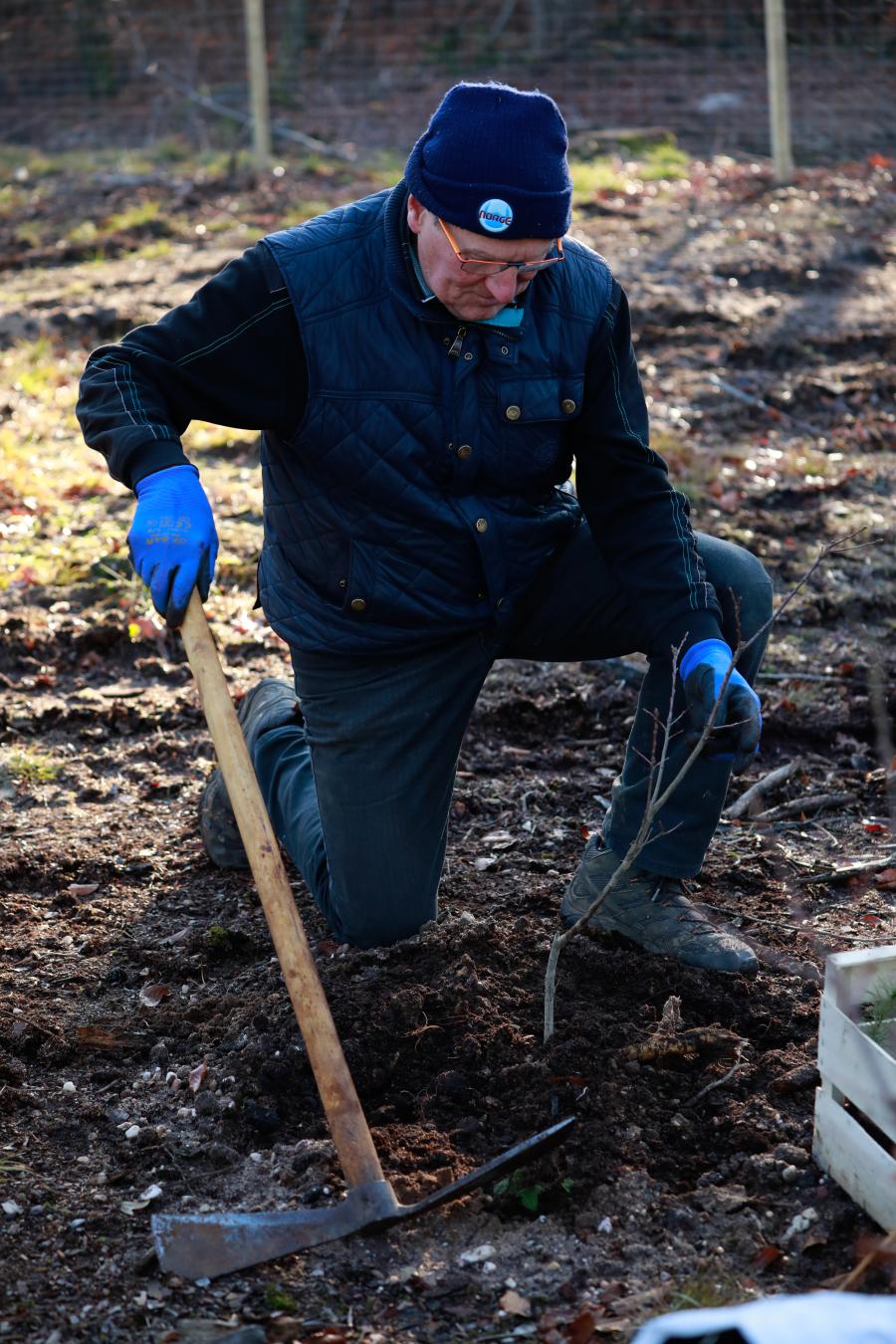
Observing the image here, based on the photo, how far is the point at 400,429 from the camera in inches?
115

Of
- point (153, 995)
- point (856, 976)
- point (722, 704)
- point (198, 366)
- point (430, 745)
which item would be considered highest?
point (198, 366)

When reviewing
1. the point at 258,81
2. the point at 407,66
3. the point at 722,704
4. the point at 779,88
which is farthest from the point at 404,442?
the point at 407,66

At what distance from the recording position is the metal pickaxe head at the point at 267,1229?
2229 millimetres

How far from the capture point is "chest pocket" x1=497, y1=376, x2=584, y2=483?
296cm

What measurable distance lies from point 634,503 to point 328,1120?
153 centimetres

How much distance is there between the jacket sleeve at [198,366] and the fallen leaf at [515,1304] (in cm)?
169

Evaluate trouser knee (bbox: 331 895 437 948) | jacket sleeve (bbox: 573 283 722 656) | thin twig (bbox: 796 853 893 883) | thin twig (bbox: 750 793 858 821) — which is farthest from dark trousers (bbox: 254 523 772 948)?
thin twig (bbox: 750 793 858 821)

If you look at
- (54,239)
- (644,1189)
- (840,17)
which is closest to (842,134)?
(840,17)

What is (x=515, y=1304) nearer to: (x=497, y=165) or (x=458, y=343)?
(x=458, y=343)

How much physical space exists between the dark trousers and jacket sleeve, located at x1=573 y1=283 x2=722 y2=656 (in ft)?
0.36

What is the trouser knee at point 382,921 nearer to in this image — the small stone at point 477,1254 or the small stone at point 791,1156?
the small stone at point 477,1254

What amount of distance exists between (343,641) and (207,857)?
869mm

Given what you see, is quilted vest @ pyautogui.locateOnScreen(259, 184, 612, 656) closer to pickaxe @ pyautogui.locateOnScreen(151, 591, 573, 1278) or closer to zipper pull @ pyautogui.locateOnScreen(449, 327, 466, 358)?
zipper pull @ pyautogui.locateOnScreen(449, 327, 466, 358)

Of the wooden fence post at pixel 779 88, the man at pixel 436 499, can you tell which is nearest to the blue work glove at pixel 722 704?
the man at pixel 436 499
